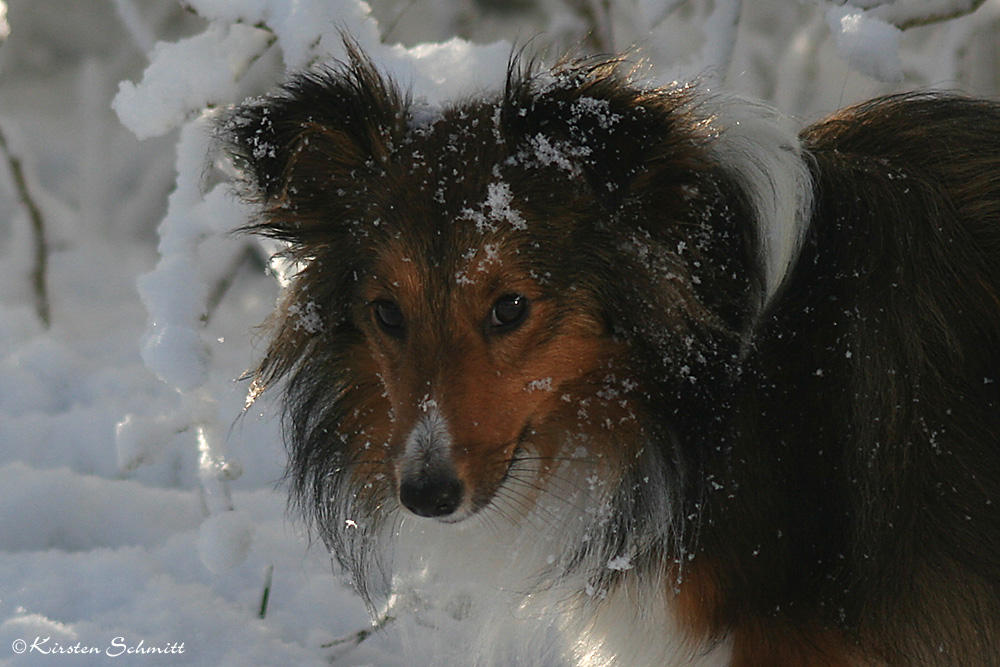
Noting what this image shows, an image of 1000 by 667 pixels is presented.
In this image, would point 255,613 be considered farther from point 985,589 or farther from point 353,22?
point 985,589

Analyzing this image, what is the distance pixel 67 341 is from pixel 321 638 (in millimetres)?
3039

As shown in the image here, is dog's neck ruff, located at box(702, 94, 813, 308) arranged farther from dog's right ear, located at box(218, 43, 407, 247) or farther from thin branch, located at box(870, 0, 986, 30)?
thin branch, located at box(870, 0, 986, 30)

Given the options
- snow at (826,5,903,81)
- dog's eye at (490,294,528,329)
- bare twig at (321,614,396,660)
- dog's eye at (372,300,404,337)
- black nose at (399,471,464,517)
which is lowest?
bare twig at (321,614,396,660)

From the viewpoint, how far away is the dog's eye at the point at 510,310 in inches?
93.2

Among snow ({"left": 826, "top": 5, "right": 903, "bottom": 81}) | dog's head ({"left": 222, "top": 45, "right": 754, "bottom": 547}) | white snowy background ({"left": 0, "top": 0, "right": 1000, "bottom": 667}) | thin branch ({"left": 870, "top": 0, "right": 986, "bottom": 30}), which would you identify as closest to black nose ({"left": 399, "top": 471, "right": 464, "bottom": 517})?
dog's head ({"left": 222, "top": 45, "right": 754, "bottom": 547})

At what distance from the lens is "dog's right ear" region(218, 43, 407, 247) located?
2.53 metres

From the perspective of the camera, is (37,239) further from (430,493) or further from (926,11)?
(926,11)

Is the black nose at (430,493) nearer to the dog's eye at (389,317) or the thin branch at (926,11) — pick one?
the dog's eye at (389,317)

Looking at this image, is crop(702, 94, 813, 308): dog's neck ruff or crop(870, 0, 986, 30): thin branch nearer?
crop(702, 94, 813, 308): dog's neck ruff

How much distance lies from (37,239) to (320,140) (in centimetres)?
377

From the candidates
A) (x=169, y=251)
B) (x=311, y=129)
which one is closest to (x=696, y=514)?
(x=311, y=129)

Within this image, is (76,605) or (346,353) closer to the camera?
(346,353)

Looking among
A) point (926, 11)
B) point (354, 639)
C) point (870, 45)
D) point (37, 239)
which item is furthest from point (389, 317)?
point (37, 239)

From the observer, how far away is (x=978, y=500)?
7.41 feet
